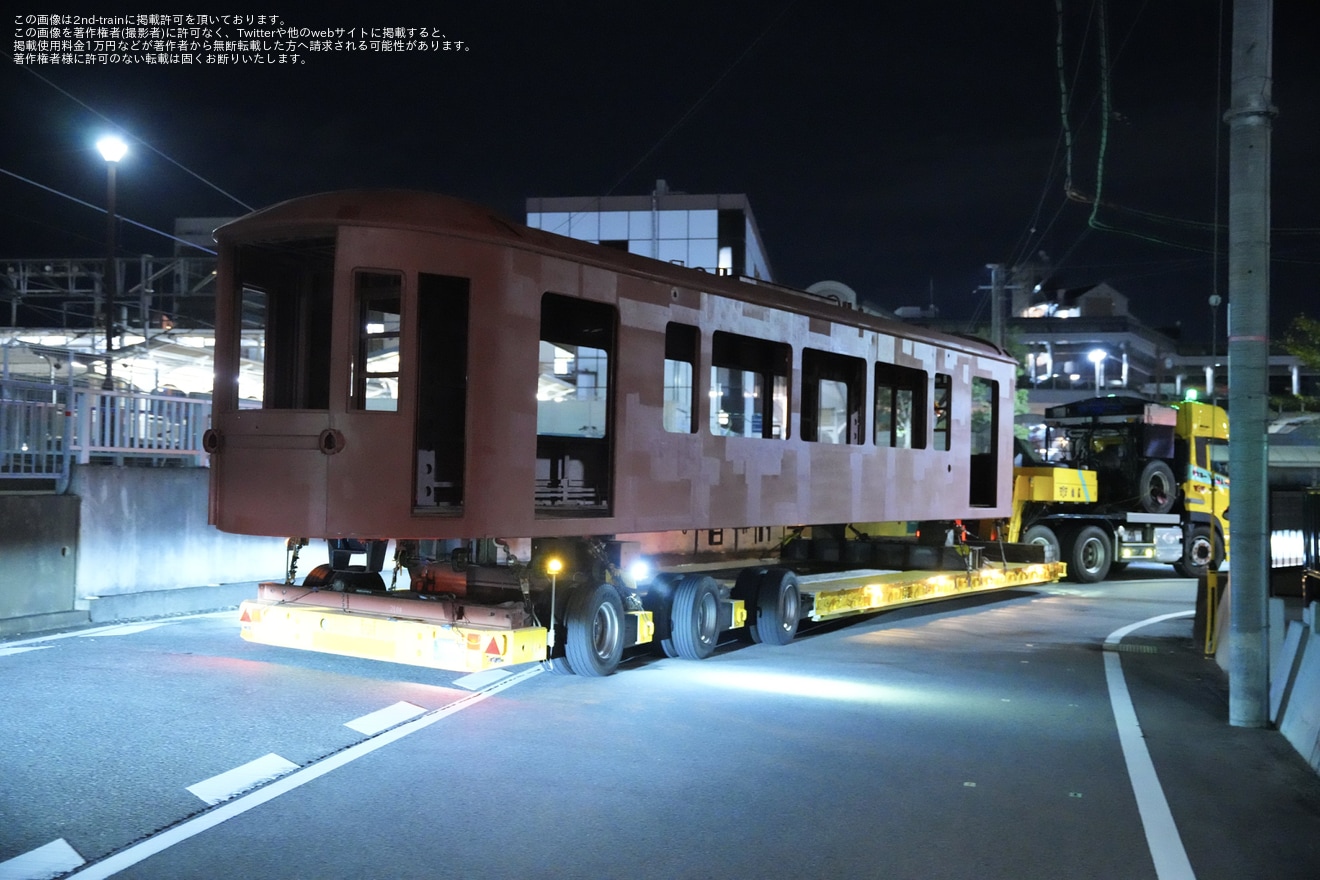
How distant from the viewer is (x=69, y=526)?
11828mm

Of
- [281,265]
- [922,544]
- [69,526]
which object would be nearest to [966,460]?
[922,544]

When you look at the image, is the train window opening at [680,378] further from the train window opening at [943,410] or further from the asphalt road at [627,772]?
the train window opening at [943,410]

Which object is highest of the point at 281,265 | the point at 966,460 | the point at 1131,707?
the point at 281,265

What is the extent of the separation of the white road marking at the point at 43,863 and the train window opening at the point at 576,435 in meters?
4.51

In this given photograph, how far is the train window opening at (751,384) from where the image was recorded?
11008mm

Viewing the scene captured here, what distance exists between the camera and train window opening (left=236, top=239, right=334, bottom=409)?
9.04 m

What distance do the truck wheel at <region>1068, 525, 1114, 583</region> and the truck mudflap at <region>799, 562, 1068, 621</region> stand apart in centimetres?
402

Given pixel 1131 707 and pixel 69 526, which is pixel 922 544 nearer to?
pixel 1131 707

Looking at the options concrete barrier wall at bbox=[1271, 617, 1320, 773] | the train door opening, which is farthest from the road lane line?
concrete barrier wall at bbox=[1271, 617, 1320, 773]

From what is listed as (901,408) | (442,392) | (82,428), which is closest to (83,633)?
(82,428)

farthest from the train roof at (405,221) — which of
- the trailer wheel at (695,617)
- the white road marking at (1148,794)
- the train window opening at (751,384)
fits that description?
the white road marking at (1148,794)

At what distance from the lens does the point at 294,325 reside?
918 cm

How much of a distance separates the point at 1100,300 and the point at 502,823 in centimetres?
9027

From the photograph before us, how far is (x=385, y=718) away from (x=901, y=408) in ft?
26.7
